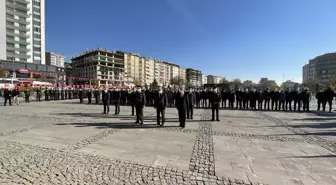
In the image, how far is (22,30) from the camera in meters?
71.3

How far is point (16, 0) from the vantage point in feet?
228

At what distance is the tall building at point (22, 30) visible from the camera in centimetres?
6538

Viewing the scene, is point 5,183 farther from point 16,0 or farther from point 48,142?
point 16,0

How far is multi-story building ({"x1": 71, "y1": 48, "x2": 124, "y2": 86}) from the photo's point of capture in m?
98.4

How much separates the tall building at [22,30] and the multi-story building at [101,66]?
940 inches

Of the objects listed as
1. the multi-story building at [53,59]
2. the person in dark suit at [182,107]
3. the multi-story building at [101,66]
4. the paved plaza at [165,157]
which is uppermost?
the multi-story building at [53,59]

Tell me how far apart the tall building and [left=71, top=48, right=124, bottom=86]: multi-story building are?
23879 millimetres

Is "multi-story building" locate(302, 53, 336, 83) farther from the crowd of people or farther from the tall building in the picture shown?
the tall building

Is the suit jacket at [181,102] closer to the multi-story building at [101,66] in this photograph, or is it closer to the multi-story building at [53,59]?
the multi-story building at [101,66]

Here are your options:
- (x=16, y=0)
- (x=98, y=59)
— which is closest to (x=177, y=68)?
(x=98, y=59)

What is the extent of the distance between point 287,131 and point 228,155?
15.7 ft

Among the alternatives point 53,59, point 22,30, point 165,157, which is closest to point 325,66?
point 165,157

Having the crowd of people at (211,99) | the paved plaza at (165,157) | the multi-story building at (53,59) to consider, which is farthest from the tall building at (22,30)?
the multi-story building at (53,59)

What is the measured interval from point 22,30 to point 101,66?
35841 millimetres
